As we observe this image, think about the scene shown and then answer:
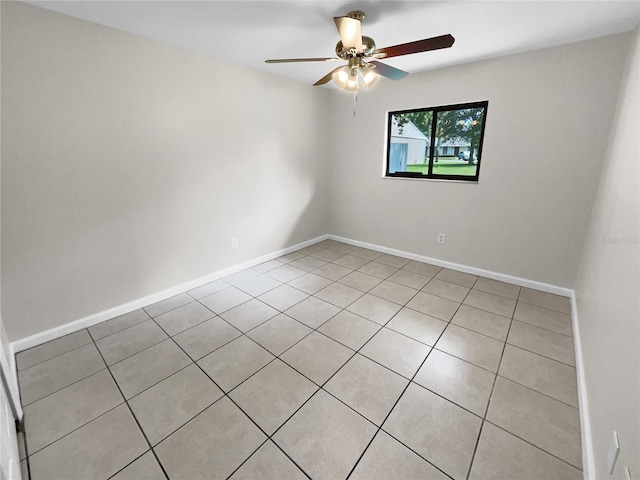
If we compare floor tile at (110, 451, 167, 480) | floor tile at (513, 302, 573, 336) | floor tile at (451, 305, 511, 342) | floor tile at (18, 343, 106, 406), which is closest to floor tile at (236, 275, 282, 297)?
floor tile at (18, 343, 106, 406)

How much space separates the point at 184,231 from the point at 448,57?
3.19 metres

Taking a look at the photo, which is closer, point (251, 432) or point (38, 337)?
point (251, 432)

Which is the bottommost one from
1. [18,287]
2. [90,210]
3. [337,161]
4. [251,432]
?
[251,432]

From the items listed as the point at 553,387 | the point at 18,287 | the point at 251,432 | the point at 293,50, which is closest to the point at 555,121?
the point at 553,387

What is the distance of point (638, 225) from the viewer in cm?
114

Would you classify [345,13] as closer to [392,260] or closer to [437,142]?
[437,142]

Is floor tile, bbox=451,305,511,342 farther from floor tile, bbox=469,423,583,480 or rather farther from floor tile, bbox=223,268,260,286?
floor tile, bbox=223,268,260,286

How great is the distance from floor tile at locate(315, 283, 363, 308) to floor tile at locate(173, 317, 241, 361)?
0.92 m

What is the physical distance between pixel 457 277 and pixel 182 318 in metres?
2.95

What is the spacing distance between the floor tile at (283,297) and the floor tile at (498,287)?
1.90 meters

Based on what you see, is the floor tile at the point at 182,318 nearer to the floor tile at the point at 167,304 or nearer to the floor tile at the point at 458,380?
the floor tile at the point at 167,304

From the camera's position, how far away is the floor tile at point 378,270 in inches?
130

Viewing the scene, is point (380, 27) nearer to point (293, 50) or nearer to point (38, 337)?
point (293, 50)

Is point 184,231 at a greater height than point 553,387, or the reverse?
point 184,231
